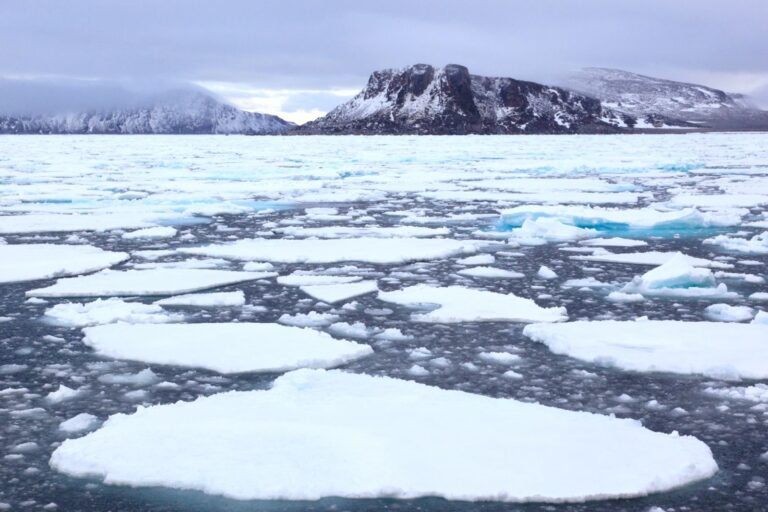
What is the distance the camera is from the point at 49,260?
663 cm

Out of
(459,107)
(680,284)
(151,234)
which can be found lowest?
(151,234)

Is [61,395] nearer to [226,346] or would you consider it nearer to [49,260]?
[226,346]

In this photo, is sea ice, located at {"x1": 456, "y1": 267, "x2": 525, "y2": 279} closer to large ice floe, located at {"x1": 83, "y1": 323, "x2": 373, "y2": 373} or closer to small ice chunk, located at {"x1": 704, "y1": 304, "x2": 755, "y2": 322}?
small ice chunk, located at {"x1": 704, "y1": 304, "x2": 755, "y2": 322}

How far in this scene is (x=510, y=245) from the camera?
782cm

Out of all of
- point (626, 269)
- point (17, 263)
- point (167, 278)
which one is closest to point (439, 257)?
point (626, 269)

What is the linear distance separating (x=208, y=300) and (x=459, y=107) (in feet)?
486

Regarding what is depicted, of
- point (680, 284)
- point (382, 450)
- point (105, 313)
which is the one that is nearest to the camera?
point (382, 450)

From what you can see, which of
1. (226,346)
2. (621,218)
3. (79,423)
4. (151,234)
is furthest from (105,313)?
(621,218)

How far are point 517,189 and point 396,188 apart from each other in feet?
7.30

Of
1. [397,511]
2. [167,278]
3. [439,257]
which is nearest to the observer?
[397,511]

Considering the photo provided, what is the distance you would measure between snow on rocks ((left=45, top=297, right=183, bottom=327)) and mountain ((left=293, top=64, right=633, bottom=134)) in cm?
13115

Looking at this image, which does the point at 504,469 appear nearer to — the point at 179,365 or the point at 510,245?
the point at 179,365

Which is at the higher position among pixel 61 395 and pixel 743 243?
pixel 743 243

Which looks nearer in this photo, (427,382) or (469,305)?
(427,382)
